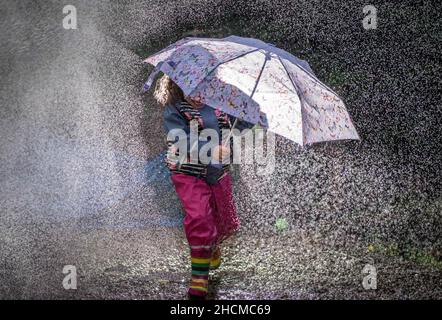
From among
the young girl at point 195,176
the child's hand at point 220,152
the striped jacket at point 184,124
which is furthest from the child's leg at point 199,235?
the child's hand at point 220,152

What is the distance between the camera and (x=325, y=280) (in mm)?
3537

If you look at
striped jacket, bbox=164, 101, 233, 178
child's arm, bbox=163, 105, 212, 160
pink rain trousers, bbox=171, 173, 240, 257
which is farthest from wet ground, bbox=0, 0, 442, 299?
child's arm, bbox=163, 105, 212, 160

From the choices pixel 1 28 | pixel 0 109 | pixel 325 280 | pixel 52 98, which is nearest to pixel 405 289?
pixel 325 280

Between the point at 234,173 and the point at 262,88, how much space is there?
5.26 ft

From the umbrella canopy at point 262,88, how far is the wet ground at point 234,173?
116 centimetres

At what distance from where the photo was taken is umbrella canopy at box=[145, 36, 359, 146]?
9.05ft

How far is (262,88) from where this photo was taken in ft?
9.30

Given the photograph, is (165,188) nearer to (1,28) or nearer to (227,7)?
(227,7)

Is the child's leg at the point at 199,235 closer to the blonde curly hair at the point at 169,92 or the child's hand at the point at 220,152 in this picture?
the child's hand at the point at 220,152

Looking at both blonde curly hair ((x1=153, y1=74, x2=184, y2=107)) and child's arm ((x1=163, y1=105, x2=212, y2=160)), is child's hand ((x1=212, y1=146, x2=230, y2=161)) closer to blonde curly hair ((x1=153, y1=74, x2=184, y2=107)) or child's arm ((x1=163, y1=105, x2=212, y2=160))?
child's arm ((x1=163, y1=105, x2=212, y2=160))

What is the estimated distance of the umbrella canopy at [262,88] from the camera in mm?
2758

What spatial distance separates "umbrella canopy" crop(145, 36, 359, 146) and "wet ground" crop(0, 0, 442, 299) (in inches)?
45.7

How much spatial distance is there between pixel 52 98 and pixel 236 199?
1.98 metres

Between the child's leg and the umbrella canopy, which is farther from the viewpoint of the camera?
the child's leg
